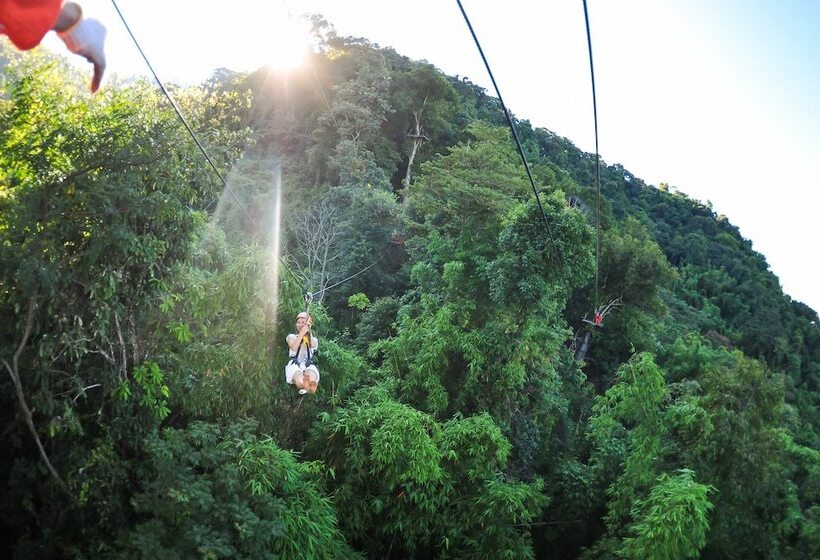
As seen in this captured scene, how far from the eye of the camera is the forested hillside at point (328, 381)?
4.64m

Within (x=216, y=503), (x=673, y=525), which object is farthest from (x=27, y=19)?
(x=673, y=525)

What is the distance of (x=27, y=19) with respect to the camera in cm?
132

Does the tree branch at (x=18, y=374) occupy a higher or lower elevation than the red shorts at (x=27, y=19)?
lower

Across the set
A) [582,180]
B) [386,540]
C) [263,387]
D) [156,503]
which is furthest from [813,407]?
[156,503]

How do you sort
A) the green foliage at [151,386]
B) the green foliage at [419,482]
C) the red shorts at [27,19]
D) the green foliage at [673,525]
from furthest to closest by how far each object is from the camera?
the green foliage at [419,482], the green foliage at [673,525], the green foliage at [151,386], the red shorts at [27,19]

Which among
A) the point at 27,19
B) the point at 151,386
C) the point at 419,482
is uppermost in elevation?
the point at 27,19

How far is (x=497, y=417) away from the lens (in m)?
9.50

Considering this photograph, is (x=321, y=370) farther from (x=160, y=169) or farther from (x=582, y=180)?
(x=582, y=180)

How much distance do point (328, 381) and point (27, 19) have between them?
257 inches

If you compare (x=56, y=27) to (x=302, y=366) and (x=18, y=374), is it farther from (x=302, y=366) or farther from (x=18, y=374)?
(x=302, y=366)

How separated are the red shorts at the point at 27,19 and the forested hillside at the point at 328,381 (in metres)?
3.15

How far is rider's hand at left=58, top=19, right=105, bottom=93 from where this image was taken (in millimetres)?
1352

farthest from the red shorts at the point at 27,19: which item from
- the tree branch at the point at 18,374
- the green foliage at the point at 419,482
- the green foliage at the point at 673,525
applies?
the green foliage at the point at 673,525

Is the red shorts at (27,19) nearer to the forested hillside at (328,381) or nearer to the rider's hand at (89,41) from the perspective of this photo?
the rider's hand at (89,41)
